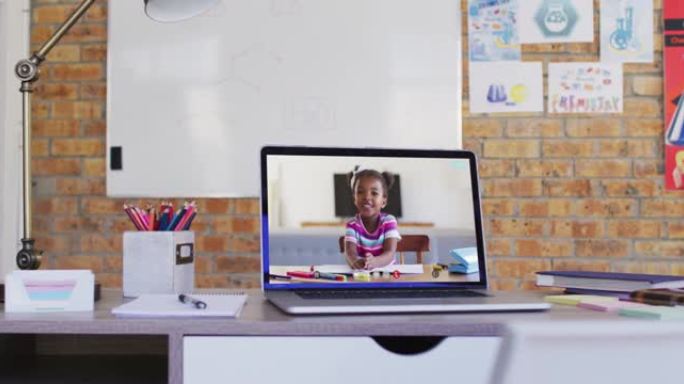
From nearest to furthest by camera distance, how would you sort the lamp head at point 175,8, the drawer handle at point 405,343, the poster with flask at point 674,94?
the drawer handle at point 405,343, the lamp head at point 175,8, the poster with flask at point 674,94

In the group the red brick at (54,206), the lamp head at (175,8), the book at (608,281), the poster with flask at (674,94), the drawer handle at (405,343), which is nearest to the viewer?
the drawer handle at (405,343)

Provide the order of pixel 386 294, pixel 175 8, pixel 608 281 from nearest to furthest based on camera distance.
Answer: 1. pixel 386 294
2. pixel 608 281
3. pixel 175 8

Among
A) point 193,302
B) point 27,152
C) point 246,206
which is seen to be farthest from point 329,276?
point 246,206

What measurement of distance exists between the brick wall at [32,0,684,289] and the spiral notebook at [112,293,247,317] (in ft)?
4.93

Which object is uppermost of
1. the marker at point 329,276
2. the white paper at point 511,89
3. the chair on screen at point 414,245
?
the white paper at point 511,89

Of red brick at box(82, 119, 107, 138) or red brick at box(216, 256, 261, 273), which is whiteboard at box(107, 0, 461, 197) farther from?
red brick at box(216, 256, 261, 273)

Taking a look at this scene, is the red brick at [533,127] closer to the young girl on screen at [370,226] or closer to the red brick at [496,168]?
the red brick at [496,168]

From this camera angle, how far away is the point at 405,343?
991 mm

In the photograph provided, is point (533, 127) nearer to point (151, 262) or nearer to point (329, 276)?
point (329, 276)

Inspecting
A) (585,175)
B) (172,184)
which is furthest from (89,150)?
(585,175)

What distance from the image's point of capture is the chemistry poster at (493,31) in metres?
2.55

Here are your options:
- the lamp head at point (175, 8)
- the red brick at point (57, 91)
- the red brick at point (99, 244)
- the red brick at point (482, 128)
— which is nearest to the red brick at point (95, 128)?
the red brick at point (57, 91)

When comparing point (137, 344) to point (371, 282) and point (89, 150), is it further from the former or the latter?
point (89, 150)

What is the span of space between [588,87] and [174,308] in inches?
80.1
